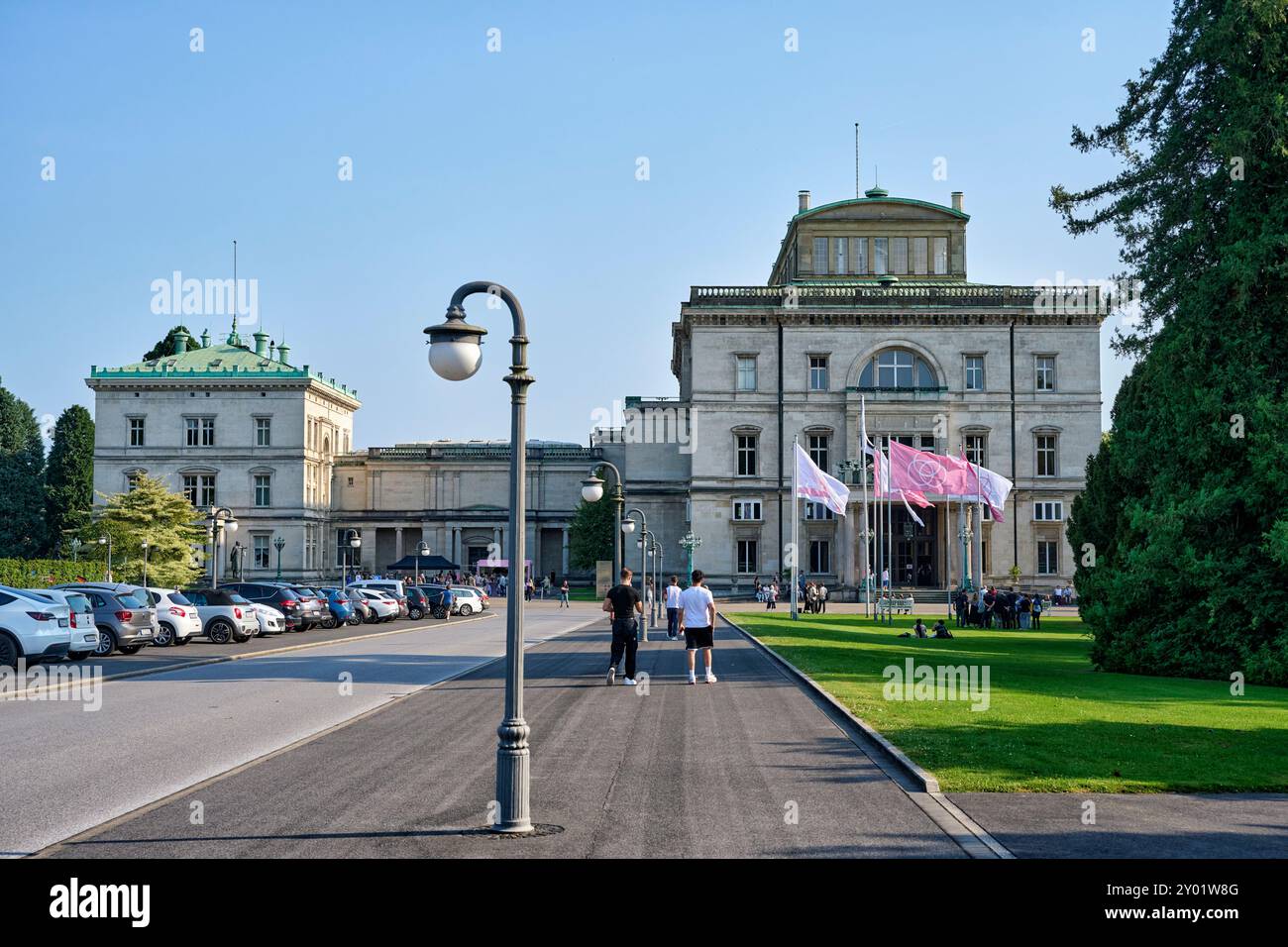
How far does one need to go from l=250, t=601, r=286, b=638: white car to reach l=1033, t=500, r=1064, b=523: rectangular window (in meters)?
53.9

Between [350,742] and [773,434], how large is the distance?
6647cm

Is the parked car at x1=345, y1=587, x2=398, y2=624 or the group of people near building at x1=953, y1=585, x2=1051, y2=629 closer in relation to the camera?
the group of people near building at x1=953, y1=585, x2=1051, y2=629

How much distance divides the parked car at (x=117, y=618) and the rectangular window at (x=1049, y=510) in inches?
2457

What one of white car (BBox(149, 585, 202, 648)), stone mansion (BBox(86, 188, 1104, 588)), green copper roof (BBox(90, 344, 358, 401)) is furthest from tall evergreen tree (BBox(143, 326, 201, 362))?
white car (BBox(149, 585, 202, 648))

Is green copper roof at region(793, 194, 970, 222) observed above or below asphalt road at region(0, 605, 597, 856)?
above

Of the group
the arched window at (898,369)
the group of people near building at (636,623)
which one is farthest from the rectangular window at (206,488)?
the group of people near building at (636,623)

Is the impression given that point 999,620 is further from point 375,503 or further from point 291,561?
point 375,503

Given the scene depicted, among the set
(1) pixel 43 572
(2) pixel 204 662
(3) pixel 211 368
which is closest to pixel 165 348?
(3) pixel 211 368

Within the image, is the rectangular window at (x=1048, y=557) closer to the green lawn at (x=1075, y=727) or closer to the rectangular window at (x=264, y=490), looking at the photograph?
the green lawn at (x=1075, y=727)

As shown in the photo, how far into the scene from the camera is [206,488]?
3812 inches

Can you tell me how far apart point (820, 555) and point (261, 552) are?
1796 inches

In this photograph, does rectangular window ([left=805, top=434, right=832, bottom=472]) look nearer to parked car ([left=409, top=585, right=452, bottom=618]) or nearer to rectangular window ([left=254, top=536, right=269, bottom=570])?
parked car ([left=409, top=585, right=452, bottom=618])

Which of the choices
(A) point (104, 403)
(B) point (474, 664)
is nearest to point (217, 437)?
(A) point (104, 403)

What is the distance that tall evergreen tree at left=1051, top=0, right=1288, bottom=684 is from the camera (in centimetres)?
2409
